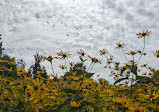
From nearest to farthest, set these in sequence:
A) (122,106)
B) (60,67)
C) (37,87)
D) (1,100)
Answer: (122,106) → (37,87) → (1,100) → (60,67)

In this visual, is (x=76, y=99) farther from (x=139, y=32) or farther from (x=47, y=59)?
(x=139, y=32)

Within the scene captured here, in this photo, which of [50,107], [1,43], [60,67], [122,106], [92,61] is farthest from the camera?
[1,43]

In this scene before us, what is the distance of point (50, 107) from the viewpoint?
82.4 inches

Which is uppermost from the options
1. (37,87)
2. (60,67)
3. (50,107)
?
(60,67)

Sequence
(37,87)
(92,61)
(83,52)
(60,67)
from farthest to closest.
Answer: (60,67), (83,52), (92,61), (37,87)

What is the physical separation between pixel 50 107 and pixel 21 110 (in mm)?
718

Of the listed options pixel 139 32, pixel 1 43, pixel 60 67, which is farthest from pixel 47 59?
pixel 1 43

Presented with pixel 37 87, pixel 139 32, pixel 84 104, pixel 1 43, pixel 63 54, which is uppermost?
pixel 1 43

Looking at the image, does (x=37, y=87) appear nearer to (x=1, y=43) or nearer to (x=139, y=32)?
(x=139, y=32)

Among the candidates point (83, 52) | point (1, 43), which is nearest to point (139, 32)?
point (83, 52)

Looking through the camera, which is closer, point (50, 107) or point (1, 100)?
point (50, 107)

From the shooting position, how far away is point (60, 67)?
358 cm

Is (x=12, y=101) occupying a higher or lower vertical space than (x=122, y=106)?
lower

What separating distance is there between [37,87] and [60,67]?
171cm
